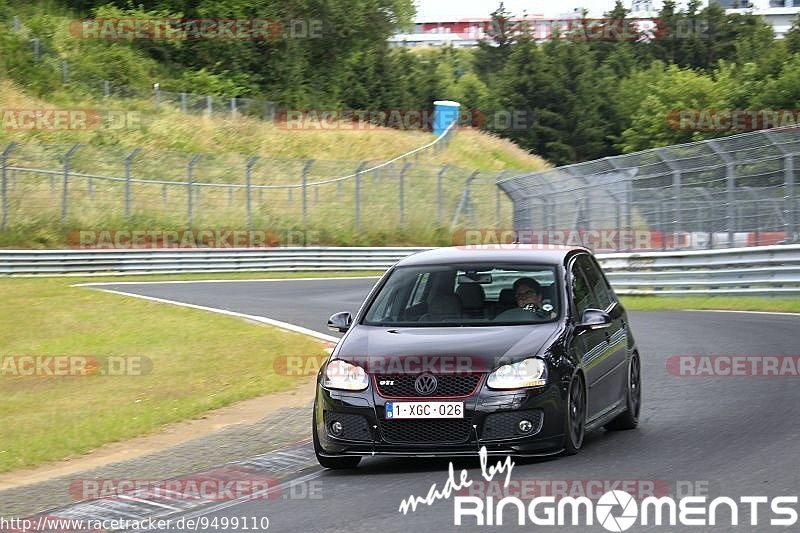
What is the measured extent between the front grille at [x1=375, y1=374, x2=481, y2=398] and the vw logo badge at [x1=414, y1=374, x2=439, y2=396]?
1cm

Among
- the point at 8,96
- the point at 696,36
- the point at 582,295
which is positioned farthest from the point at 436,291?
the point at 696,36

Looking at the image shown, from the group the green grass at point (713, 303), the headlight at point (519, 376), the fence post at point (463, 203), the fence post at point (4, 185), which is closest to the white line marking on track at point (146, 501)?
the headlight at point (519, 376)

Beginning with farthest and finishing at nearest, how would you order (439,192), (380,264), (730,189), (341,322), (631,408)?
A: (439,192) → (380,264) → (730,189) → (631,408) → (341,322)

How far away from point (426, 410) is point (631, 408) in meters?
2.42

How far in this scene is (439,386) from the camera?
8352 mm

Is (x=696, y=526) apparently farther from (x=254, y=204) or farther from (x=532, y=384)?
(x=254, y=204)

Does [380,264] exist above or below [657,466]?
below

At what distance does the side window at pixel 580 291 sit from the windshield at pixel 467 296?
21 centimetres

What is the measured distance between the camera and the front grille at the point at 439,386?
27.4 ft

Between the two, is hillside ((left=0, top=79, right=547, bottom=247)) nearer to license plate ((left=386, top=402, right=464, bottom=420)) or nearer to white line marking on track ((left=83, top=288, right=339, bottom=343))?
white line marking on track ((left=83, top=288, right=339, bottom=343))

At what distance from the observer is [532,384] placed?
27.5 feet

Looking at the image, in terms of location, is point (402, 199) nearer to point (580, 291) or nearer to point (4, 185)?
point (4, 185)

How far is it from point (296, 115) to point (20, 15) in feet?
45.6

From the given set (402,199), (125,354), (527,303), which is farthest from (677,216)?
(402,199)
